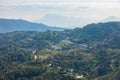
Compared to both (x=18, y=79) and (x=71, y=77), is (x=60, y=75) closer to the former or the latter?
(x=71, y=77)

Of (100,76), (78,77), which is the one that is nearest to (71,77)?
(78,77)

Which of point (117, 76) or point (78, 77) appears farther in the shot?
point (78, 77)

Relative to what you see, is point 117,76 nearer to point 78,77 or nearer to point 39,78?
point 78,77

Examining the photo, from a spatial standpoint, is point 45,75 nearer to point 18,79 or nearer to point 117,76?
point 18,79

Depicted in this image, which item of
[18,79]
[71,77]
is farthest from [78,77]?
[18,79]

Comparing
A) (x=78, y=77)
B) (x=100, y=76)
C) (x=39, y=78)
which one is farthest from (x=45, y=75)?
(x=100, y=76)

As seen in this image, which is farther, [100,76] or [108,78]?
[100,76]

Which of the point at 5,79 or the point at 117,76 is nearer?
the point at 117,76

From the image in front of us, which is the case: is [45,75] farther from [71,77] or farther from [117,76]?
[117,76]
